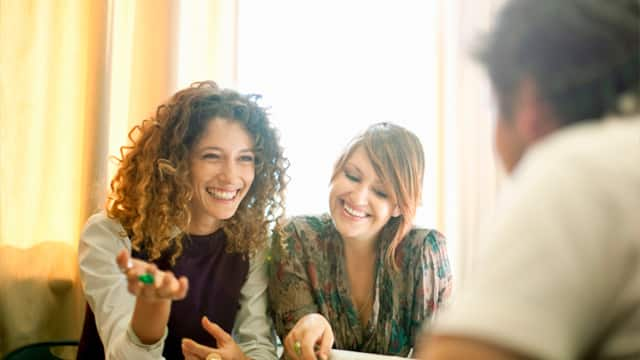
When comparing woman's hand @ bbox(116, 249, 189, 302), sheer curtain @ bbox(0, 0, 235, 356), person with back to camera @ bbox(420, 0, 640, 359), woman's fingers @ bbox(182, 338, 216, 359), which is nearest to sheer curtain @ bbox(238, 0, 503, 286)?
sheer curtain @ bbox(0, 0, 235, 356)

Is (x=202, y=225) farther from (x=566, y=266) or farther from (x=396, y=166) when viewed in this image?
(x=566, y=266)

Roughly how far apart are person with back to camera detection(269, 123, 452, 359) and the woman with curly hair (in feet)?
0.27

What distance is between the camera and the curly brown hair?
169cm

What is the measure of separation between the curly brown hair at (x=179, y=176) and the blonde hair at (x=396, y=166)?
0.21 metres

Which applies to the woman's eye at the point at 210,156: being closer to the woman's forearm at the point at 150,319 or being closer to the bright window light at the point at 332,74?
the bright window light at the point at 332,74

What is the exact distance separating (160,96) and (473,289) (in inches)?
72.1

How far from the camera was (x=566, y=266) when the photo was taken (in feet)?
1.54

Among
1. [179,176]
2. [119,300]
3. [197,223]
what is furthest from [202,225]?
[119,300]

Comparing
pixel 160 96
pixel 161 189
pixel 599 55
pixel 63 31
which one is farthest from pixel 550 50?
pixel 63 31

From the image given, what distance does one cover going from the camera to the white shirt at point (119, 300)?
58.7 inches

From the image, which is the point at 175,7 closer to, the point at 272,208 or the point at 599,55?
the point at 272,208

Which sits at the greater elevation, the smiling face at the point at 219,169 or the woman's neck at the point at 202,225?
the smiling face at the point at 219,169

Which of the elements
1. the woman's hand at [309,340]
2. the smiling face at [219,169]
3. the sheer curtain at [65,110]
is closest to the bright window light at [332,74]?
the sheer curtain at [65,110]

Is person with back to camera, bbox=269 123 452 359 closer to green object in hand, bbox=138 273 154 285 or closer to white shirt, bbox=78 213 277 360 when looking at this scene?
white shirt, bbox=78 213 277 360
